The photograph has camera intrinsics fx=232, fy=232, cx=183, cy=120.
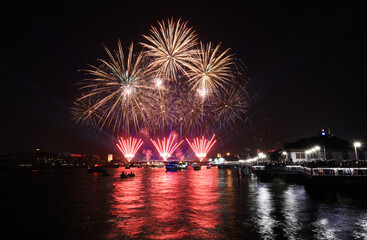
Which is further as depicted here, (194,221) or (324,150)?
(324,150)

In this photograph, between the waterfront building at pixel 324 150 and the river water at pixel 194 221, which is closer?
the river water at pixel 194 221

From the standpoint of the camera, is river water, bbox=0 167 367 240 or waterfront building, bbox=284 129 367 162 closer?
river water, bbox=0 167 367 240

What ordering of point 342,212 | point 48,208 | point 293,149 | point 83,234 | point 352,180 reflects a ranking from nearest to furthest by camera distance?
point 83,234 → point 342,212 → point 48,208 → point 352,180 → point 293,149

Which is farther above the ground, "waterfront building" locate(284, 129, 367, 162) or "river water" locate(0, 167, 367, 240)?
"waterfront building" locate(284, 129, 367, 162)

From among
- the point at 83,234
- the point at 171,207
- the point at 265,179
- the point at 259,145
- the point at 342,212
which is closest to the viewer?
the point at 83,234

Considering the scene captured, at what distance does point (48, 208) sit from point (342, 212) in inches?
1010

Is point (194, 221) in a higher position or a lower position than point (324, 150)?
lower

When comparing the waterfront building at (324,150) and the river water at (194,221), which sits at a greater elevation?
the waterfront building at (324,150)

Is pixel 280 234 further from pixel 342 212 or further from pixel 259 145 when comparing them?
pixel 259 145

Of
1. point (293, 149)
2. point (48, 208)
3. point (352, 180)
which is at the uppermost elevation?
point (293, 149)

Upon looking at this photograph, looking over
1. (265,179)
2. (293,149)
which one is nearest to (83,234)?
(265,179)

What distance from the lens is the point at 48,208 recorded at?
73.7ft

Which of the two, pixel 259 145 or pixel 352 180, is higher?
pixel 259 145

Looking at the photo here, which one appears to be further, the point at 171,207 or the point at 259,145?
the point at 259,145
